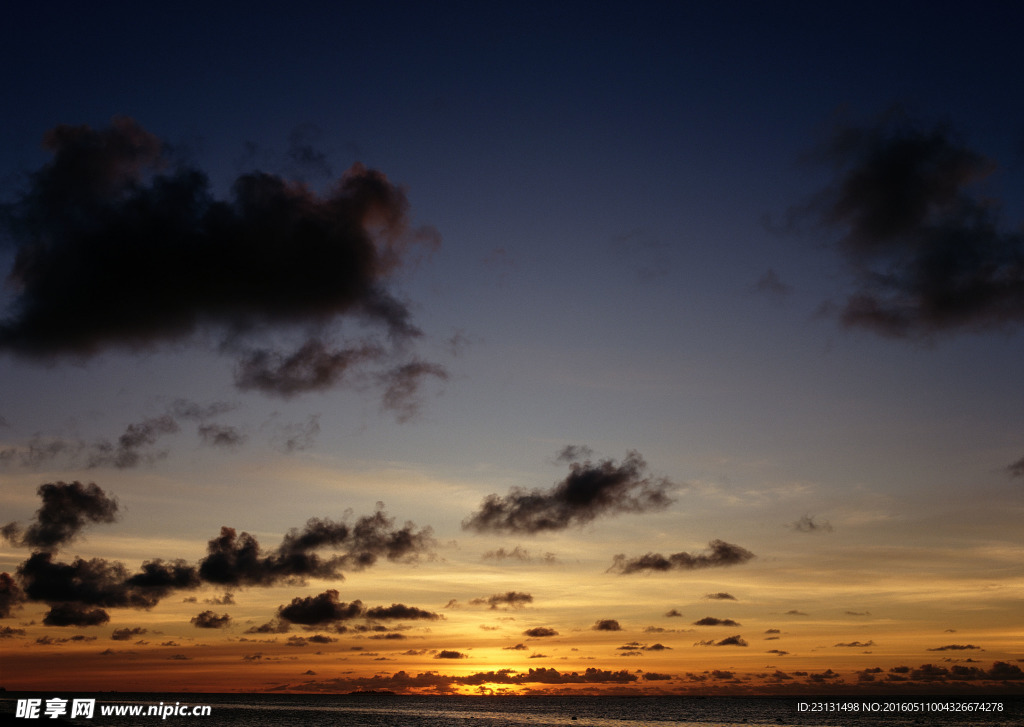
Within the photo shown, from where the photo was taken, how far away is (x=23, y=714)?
127 metres

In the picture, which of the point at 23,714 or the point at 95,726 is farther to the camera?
the point at 95,726

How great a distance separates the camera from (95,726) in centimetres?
17900

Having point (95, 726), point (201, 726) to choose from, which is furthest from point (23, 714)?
point (201, 726)

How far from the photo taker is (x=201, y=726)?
7795 inches

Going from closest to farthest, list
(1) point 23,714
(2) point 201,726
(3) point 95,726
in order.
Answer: (1) point 23,714 < (3) point 95,726 < (2) point 201,726

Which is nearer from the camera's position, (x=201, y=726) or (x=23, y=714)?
(x=23, y=714)

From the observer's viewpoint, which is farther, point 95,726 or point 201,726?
point 201,726

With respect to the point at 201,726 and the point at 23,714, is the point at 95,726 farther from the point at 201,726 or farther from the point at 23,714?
the point at 23,714

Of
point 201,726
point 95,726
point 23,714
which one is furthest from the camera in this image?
point 201,726

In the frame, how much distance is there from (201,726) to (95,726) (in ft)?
89.3

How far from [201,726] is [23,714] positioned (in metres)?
79.8
